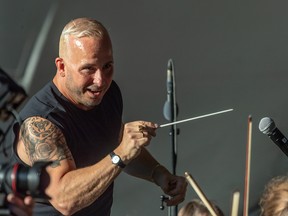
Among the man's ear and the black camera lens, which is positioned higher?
the man's ear

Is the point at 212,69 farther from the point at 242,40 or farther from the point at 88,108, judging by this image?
the point at 88,108

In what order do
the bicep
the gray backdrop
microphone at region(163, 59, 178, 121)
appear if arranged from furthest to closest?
the gray backdrop → microphone at region(163, 59, 178, 121) → the bicep

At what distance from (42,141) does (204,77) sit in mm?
1311

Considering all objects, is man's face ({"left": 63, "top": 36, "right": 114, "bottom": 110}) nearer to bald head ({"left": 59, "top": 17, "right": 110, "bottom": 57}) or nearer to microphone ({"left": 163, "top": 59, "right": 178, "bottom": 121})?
bald head ({"left": 59, "top": 17, "right": 110, "bottom": 57})

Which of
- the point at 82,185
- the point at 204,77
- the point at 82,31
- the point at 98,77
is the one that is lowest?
the point at 82,185

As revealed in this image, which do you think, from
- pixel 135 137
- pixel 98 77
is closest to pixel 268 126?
pixel 135 137

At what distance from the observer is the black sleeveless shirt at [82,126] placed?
169 cm

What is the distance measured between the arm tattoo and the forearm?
0.07 metres

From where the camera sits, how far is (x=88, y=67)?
5.60 feet

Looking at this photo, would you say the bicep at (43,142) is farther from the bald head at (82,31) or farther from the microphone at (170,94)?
the microphone at (170,94)

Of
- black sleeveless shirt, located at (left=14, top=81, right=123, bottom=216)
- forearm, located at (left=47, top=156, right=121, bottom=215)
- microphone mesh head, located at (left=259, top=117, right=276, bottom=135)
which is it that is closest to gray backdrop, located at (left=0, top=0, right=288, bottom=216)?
black sleeveless shirt, located at (left=14, top=81, right=123, bottom=216)

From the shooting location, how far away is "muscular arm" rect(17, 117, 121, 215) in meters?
1.56

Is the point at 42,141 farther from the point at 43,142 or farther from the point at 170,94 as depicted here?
the point at 170,94

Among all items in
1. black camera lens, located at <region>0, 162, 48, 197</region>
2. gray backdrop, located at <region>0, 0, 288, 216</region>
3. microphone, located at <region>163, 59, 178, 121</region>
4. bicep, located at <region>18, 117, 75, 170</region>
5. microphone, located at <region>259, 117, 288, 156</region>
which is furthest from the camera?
gray backdrop, located at <region>0, 0, 288, 216</region>
